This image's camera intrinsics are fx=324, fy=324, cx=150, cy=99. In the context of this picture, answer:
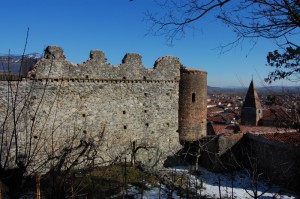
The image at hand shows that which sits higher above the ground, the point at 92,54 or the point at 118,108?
the point at 92,54

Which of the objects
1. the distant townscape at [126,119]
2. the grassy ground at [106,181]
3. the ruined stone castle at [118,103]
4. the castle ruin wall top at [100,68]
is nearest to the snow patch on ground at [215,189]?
the grassy ground at [106,181]

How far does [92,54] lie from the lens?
1299 cm

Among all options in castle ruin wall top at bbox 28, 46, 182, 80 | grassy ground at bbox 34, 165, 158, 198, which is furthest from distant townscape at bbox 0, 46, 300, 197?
grassy ground at bbox 34, 165, 158, 198

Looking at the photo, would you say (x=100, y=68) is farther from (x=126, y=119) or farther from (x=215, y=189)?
(x=215, y=189)

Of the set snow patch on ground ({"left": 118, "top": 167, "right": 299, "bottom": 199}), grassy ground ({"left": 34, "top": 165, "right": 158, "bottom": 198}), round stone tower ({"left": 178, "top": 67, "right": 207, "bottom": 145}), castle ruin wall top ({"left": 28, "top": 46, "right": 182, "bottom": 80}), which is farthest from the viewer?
round stone tower ({"left": 178, "top": 67, "right": 207, "bottom": 145})

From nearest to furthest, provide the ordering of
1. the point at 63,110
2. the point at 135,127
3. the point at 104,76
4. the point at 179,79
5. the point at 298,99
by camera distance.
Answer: the point at 298,99 < the point at 63,110 < the point at 104,76 < the point at 135,127 < the point at 179,79

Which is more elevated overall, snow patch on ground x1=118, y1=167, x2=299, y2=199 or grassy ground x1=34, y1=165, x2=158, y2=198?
grassy ground x1=34, y1=165, x2=158, y2=198

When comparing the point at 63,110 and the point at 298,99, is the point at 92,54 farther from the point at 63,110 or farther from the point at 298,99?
the point at 298,99

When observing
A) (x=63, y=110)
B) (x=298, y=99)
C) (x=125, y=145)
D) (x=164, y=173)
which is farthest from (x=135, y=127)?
(x=298, y=99)

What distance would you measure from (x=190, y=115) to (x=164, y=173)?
334cm

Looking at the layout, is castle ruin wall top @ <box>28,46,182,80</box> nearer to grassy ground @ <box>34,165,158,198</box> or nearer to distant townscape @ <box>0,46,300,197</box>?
distant townscape @ <box>0,46,300,197</box>

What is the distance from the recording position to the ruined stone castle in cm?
1205

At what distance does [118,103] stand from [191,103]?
3758 millimetres

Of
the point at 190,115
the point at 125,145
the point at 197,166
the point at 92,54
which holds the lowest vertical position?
the point at 197,166
